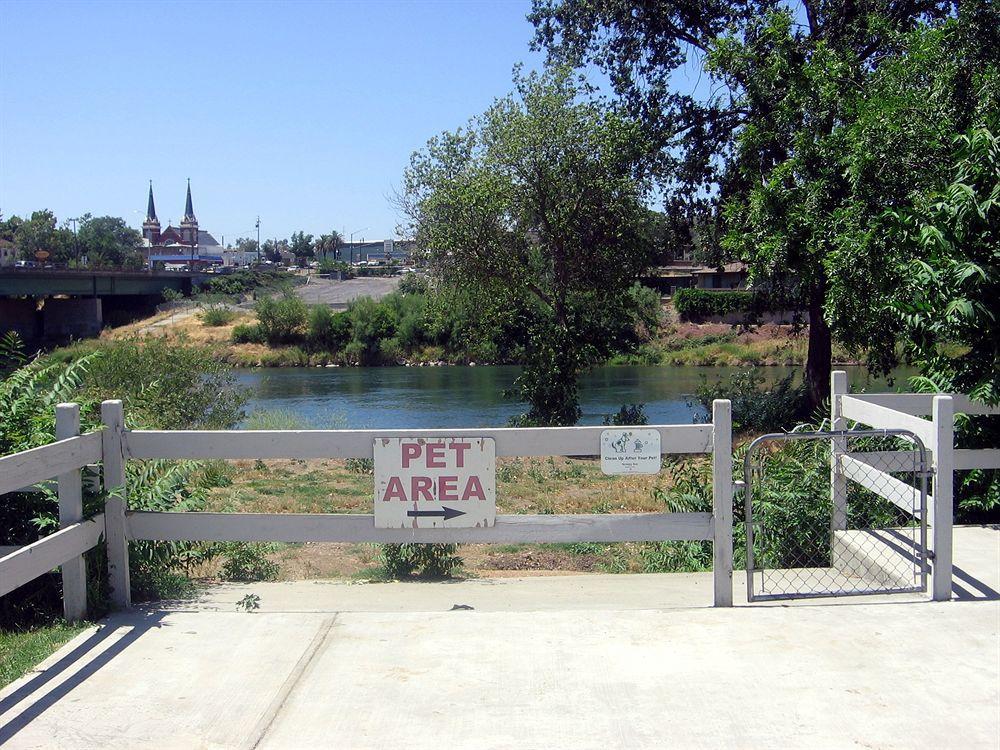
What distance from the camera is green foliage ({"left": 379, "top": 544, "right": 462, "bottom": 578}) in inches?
308

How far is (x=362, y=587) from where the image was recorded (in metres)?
7.45

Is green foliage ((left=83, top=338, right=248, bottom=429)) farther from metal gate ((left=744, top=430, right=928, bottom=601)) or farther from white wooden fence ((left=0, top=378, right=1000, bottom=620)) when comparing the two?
metal gate ((left=744, top=430, right=928, bottom=601))

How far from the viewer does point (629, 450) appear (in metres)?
6.43

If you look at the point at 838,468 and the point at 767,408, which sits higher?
the point at 838,468

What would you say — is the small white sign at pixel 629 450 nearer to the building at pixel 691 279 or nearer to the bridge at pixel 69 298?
the bridge at pixel 69 298

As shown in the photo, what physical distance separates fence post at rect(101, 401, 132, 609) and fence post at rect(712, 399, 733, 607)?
3.83 meters

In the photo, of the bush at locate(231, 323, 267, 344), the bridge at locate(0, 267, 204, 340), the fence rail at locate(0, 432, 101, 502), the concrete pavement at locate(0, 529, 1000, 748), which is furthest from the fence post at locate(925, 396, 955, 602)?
the bush at locate(231, 323, 267, 344)

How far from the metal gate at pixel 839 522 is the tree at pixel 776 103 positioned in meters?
6.15

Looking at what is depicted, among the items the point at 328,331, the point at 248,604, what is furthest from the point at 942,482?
the point at 328,331

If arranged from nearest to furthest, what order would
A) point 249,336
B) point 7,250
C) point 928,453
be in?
point 928,453 < point 249,336 < point 7,250

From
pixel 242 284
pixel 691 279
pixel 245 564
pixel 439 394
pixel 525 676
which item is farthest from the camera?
pixel 242 284

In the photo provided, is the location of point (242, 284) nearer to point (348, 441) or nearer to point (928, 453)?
point (348, 441)

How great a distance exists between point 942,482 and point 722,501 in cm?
141

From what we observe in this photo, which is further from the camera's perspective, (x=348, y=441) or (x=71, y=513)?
(x=348, y=441)
